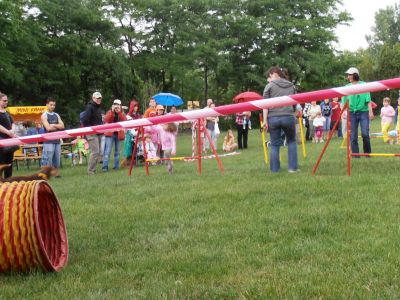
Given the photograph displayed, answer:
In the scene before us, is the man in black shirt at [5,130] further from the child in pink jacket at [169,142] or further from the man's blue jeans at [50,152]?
the child in pink jacket at [169,142]

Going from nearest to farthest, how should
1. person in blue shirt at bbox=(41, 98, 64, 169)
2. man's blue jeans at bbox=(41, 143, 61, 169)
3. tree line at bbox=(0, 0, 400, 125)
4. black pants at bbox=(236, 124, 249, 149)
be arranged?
person in blue shirt at bbox=(41, 98, 64, 169) → man's blue jeans at bbox=(41, 143, 61, 169) → black pants at bbox=(236, 124, 249, 149) → tree line at bbox=(0, 0, 400, 125)

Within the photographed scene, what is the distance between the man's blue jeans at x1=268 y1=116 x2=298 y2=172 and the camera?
28.1 feet

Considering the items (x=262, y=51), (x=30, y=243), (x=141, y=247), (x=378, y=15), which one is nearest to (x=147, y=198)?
(x=141, y=247)

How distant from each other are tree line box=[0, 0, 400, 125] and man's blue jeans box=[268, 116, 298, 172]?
22699mm

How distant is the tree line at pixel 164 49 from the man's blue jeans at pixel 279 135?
2270 cm

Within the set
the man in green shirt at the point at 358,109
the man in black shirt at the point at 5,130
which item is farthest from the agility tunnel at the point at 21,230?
the man in green shirt at the point at 358,109

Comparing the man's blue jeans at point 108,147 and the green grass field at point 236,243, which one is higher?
the man's blue jeans at point 108,147

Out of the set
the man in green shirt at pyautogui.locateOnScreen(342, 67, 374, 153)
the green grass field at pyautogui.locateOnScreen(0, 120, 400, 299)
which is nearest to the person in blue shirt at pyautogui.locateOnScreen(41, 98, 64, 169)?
the green grass field at pyautogui.locateOnScreen(0, 120, 400, 299)

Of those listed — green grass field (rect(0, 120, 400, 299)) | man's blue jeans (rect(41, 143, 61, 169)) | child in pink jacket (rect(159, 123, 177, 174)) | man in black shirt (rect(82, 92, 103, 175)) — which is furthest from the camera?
man in black shirt (rect(82, 92, 103, 175))

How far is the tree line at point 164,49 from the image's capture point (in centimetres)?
3375

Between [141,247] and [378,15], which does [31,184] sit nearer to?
[141,247]

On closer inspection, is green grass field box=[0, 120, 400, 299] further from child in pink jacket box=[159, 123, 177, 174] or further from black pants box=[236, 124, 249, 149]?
black pants box=[236, 124, 249, 149]

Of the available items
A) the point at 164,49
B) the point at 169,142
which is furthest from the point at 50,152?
the point at 164,49

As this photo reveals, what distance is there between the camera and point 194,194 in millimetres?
7305
